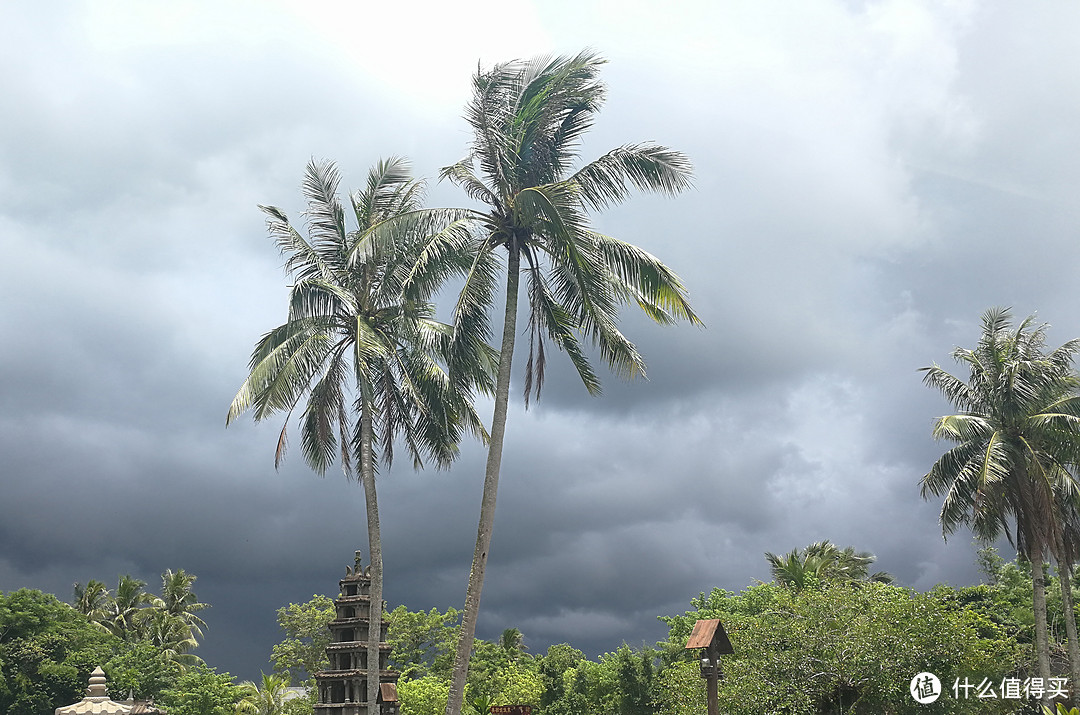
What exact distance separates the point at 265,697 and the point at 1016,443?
3401cm

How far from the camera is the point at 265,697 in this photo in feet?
136

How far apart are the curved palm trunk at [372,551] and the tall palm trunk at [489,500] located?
4346mm

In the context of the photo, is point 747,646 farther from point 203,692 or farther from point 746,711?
point 203,692

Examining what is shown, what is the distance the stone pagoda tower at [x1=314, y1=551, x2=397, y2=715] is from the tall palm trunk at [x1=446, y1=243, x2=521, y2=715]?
1030 cm

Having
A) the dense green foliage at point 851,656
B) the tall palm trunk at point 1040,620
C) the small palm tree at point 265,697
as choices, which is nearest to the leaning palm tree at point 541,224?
the dense green foliage at point 851,656

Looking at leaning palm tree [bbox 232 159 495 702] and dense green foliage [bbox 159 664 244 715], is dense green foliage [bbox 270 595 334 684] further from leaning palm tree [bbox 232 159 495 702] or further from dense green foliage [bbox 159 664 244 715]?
leaning palm tree [bbox 232 159 495 702]

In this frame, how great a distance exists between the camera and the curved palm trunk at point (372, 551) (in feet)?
63.0

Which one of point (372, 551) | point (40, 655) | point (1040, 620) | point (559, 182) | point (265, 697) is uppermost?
point (559, 182)

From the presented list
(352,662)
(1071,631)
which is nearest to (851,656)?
(1071,631)

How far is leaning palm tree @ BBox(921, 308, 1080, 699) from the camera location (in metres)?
25.3

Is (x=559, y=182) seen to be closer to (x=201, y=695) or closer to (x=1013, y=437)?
(x=1013, y=437)

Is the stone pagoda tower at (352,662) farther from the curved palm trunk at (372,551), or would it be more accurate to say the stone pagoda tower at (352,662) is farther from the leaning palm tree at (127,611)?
the leaning palm tree at (127,611)

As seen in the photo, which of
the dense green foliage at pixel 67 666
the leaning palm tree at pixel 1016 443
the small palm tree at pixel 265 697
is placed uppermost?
the leaning palm tree at pixel 1016 443

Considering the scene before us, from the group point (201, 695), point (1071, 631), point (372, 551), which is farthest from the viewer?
point (201, 695)
